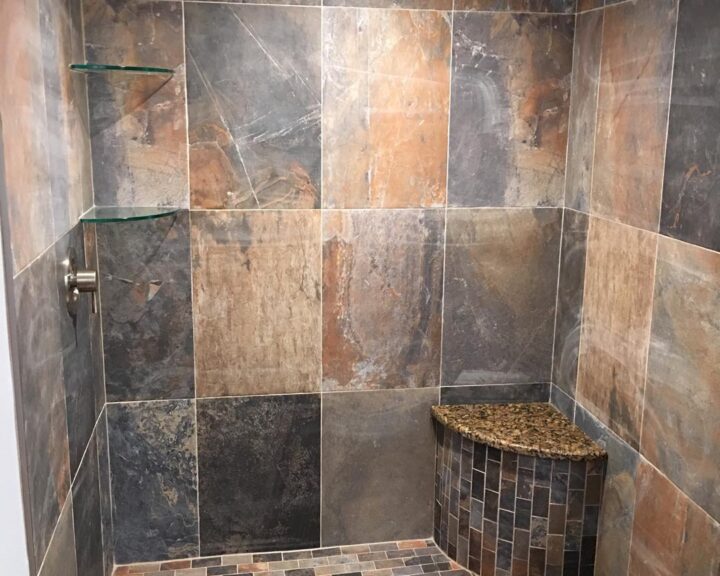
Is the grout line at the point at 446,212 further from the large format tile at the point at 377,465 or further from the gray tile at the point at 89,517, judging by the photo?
the gray tile at the point at 89,517

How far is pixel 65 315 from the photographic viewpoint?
1.75m

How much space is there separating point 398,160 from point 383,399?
778 mm

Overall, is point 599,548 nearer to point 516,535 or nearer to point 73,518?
point 516,535

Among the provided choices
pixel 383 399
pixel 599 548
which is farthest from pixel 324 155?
pixel 599 548

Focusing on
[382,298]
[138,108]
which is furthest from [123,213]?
[382,298]

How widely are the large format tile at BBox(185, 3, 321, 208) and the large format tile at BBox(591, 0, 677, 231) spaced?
0.84m

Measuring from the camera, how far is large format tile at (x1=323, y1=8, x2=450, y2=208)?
2225 millimetres

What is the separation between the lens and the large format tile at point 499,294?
241 cm

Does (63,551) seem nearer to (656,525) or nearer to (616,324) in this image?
(656,525)

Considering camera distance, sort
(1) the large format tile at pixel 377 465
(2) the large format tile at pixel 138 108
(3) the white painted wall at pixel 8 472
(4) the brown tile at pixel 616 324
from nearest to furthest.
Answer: (3) the white painted wall at pixel 8 472 → (4) the brown tile at pixel 616 324 → (2) the large format tile at pixel 138 108 → (1) the large format tile at pixel 377 465

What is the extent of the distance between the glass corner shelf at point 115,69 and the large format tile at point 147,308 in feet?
1.36

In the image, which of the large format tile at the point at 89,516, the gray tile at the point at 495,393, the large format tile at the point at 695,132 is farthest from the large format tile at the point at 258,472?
the large format tile at the point at 695,132

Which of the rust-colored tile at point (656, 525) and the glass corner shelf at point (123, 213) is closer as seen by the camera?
the rust-colored tile at point (656, 525)

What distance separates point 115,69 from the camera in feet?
6.40
